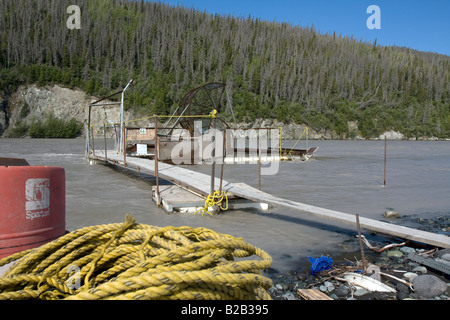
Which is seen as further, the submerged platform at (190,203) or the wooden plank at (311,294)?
the submerged platform at (190,203)

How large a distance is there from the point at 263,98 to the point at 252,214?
3521 inches

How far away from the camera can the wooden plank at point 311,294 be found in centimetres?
379

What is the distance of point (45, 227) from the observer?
323cm

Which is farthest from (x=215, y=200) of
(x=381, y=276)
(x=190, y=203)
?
(x=381, y=276)

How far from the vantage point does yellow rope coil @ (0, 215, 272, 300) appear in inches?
77.7

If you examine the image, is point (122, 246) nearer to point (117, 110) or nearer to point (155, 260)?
point (155, 260)

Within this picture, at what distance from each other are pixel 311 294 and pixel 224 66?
347 feet

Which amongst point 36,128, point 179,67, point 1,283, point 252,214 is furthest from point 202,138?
point 179,67

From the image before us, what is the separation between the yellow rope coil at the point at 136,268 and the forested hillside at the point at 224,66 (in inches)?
3025

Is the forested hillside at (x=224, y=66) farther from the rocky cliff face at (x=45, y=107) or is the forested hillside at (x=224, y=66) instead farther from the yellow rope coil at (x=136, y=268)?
the yellow rope coil at (x=136, y=268)

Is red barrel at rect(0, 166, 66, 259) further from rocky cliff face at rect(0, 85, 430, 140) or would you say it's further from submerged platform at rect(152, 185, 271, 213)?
rocky cliff face at rect(0, 85, 430, 140)

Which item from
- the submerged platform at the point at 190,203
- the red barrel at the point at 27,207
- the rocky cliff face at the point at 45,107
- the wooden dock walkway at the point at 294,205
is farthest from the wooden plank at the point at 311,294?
the rocky cliff face at the point at 45,107

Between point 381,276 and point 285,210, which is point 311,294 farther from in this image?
Result: point 285,210

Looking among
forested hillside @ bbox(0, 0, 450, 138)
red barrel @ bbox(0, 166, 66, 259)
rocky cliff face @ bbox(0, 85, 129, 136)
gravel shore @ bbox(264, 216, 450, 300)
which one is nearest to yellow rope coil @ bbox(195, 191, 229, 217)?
gravel shore @ bbox(264, 216, 450, 300)
